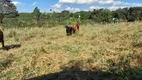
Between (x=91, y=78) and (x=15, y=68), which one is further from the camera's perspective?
(x=15, y=68)

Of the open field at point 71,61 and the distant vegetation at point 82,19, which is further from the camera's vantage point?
the distant vegetation at point 82,19

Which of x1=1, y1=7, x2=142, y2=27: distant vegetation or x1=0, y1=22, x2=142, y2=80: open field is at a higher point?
x1=1, y1=7, x2=142, y2=27: distant vegetation

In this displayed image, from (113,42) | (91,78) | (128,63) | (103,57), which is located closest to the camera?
(91,78)

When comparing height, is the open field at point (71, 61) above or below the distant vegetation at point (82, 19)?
below

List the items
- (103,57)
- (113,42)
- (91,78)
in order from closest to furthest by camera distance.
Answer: (91,78), (103,57), (113,42)

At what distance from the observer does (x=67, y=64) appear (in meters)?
5.37

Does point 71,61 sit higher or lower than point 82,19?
lower

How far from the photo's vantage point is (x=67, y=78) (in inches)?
161

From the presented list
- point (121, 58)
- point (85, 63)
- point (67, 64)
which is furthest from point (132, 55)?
point (67, 64)

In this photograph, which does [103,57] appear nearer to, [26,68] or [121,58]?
[121,58]

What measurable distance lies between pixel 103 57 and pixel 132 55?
2.37 feet

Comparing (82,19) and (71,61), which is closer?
(71,61)

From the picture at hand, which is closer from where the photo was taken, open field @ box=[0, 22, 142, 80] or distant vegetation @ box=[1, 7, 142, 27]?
open field @ box=[0, 22, 142, 80]

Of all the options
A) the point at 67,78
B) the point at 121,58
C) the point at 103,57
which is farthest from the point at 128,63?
the point at 67,78
